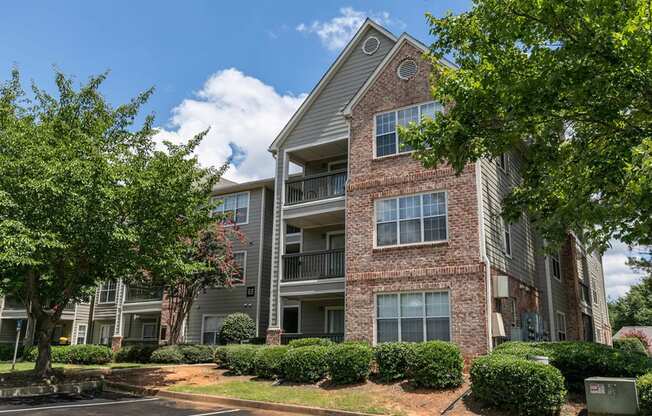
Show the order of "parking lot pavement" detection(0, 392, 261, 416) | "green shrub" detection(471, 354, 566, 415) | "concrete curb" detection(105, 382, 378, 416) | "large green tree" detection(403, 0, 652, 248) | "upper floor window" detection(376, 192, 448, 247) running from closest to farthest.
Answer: "large green tree" detection(403, 0, 652, 248)
"green shrub" detection(471, 354, 566, 415)
"parking lot pavement" detection(0, 392, 261, 416)
"concrete curb" detection(105, 382, 378, 416)
"upper floor window" detection(376, 192, 448, 247)

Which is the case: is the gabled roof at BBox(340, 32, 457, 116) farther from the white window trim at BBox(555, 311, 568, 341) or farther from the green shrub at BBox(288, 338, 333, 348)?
the white window trim at BBox(555, 311, 568, 341)

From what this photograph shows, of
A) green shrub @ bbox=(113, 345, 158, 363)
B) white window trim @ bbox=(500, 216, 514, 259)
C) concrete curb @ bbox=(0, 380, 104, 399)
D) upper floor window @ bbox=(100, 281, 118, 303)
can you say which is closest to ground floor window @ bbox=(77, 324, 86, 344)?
upper floor window @ bbox=(100, 281, 118, 303)

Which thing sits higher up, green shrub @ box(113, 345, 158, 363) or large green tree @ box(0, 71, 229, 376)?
large green tree @ box(0, 71, 229, 376)

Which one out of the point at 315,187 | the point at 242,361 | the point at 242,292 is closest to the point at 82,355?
the point at 242,292

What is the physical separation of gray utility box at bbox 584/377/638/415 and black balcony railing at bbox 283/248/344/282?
441 inches

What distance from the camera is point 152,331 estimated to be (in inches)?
1353

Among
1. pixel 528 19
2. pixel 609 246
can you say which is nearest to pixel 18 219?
pixel 528 19

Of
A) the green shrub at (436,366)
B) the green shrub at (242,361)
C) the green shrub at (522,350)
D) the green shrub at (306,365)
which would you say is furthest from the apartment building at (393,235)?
the green shrub at (242,361)

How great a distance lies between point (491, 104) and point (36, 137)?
13.4 meters

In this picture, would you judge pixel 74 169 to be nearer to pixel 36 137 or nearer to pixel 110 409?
pixel 36 137

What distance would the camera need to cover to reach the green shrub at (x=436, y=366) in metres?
14.1

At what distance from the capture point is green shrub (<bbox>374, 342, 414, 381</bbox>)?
49.6ft

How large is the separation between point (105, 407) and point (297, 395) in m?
4.80

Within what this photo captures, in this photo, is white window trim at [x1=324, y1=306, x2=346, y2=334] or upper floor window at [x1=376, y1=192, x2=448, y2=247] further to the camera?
white window trim at [x1=324, y1=306, x2=346, y2=334]
